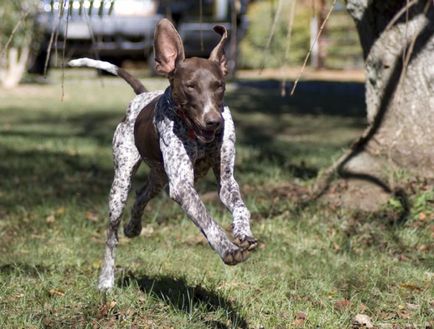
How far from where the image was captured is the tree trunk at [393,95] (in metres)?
7.17

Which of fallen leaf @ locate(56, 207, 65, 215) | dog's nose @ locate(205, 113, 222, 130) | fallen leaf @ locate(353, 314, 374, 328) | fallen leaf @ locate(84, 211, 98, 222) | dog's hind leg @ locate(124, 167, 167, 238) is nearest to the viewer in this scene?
dog's nose @ locate(205, 113, 222, 130)

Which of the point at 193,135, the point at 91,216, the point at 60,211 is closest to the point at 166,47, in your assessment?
the point at 193,135

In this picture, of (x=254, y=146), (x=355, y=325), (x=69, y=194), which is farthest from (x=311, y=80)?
(x=355, y=325)

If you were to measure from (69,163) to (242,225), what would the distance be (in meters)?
6.31

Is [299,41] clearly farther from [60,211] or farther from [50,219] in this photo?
[50,219]

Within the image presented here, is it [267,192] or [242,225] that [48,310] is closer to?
[242,225]

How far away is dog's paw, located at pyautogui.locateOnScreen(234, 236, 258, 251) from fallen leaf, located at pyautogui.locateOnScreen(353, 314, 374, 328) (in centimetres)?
120

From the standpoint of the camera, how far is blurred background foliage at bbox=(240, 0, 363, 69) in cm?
2827

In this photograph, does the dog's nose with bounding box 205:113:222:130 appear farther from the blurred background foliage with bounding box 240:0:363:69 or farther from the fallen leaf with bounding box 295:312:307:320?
the blurred background foliage with bounding box 240:0:363:69

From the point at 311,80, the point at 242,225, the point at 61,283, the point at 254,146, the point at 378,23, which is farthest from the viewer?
the point at 311,80

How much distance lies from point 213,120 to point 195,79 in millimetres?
287

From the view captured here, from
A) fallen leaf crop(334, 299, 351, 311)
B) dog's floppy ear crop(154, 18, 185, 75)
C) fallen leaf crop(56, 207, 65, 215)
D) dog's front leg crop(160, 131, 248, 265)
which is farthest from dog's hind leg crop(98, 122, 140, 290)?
fallen leaf crop(56, 207, 65, 215)

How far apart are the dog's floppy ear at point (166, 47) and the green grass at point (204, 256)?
4.23 ft

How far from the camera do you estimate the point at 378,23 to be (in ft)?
24.5
